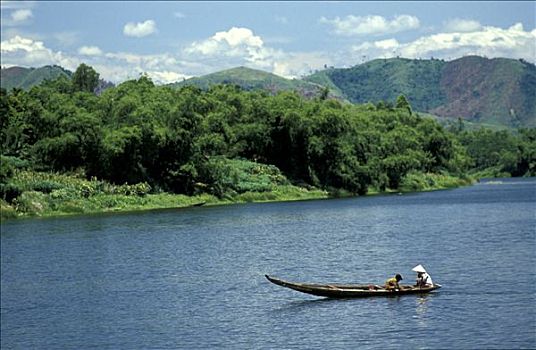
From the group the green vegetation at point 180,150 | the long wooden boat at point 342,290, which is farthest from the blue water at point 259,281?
the green vegetation at point 180,150

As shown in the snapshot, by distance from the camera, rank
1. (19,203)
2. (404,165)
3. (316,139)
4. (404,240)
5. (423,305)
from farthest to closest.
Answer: (404,165) < (316,139) < (19,203) < (404,240) < (423,305)

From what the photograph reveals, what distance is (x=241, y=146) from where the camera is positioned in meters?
129

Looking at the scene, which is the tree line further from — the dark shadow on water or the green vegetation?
the dark shadow on water

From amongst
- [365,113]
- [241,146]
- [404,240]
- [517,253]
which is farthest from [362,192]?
[517,253]

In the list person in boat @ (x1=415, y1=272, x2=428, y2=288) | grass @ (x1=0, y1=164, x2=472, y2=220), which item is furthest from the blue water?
grass @ (x1=0, y1=164, x2=472, y2=220)

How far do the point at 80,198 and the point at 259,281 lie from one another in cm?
5418

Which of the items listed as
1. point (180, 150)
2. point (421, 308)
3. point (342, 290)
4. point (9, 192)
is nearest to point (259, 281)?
point (342, 290)

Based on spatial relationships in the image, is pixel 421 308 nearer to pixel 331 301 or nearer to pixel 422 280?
pixel 422 280

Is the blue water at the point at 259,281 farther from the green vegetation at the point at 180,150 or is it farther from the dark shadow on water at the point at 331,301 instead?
the green vegetation at the point at 180,150

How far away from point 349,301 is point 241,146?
300 ft

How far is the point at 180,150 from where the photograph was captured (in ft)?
351

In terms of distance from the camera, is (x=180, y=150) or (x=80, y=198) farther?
(x=180, y=150)

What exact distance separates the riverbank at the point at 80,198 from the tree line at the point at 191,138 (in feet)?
8.40

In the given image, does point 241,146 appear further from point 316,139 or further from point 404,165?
point 404,165
